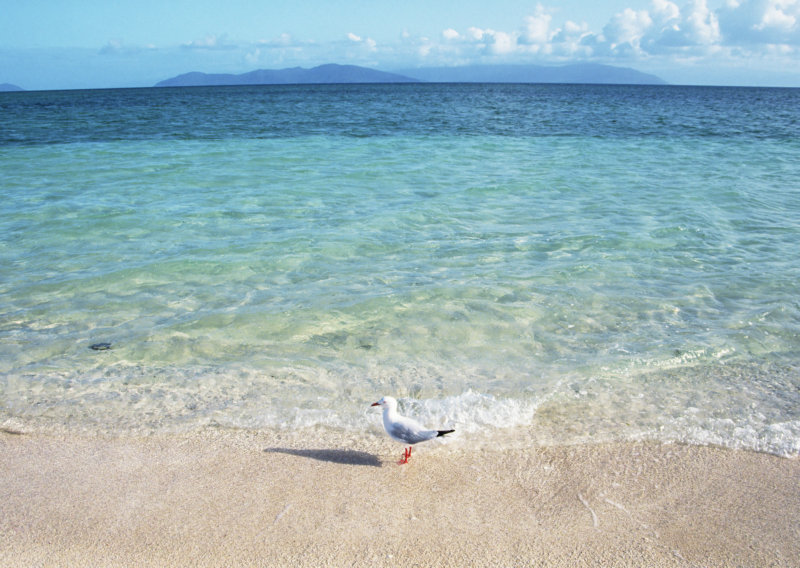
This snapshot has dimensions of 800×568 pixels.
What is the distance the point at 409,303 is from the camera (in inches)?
289

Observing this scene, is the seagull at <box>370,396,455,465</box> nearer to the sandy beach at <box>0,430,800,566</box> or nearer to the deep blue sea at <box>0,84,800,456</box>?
the sandy beach at <box>0,430,800,566</box>

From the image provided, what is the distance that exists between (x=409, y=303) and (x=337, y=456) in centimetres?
311

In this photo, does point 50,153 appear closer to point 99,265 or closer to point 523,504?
point 99,265

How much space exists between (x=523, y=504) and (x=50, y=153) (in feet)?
73.6

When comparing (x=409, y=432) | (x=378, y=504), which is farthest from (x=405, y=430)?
(x=378, y=504)

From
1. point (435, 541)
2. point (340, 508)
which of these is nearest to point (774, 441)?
point (435, 541)

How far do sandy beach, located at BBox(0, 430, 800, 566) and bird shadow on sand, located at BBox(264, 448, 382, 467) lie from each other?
0.01 metres

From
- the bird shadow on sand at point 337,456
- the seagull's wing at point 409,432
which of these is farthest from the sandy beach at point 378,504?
the seagull's wing at point 409,432

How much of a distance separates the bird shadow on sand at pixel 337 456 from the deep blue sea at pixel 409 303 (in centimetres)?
36

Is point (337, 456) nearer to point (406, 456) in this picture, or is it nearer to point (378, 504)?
point (406, 456)

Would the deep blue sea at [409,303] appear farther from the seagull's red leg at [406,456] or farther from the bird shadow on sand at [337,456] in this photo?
the seagull's red leg at [406,456]

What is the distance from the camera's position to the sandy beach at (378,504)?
344 centimetres

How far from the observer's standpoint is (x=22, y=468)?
13.9 feet

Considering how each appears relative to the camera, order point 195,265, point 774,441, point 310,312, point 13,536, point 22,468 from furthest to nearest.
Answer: point 195,265, point 310,312, point 774,441, point 22,468, point 13,536
